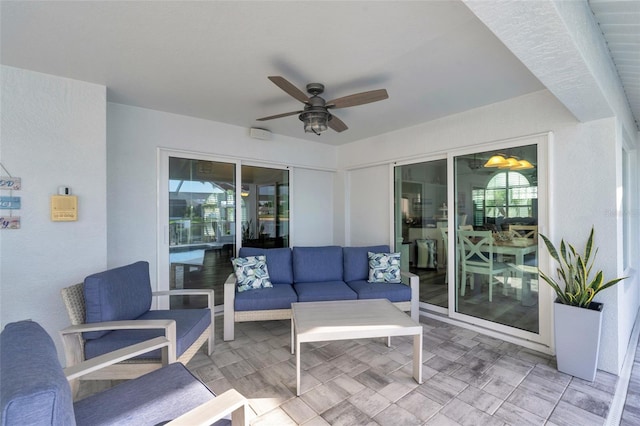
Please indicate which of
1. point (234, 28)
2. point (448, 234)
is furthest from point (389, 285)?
point (234, 28)

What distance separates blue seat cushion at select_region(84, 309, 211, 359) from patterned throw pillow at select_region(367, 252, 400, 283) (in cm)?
204

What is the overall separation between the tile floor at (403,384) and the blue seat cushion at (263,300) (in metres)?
0.38

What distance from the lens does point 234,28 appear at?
1822 mm

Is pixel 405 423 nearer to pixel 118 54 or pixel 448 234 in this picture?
pixel 448 234

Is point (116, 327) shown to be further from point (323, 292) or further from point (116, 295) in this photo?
point (323, 292)

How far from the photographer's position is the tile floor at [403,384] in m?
1.85

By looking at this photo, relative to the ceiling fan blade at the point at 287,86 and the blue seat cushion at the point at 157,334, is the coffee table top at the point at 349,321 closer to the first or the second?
the blue seat cushion at the point at 157,334

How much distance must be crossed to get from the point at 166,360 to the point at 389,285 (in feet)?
8.09

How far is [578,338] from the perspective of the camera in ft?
7.43

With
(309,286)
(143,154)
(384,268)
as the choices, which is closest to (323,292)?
(309,286)

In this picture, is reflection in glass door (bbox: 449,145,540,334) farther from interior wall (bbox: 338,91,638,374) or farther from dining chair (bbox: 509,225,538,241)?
interior wall (bbox: 338,91,638,374)

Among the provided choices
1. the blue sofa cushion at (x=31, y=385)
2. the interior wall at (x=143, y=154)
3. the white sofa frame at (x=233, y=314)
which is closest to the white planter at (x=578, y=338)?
the white sofa frame at (x=233, y=314)

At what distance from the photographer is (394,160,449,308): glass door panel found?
3.71 meters

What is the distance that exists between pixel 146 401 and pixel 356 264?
9.10 feet
